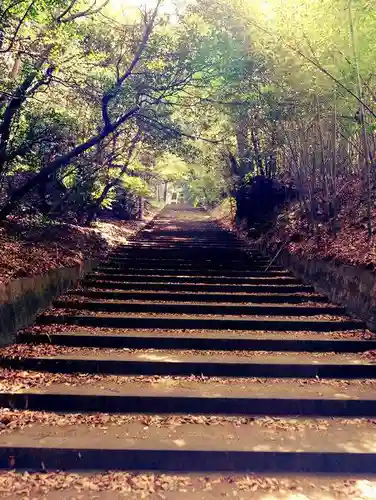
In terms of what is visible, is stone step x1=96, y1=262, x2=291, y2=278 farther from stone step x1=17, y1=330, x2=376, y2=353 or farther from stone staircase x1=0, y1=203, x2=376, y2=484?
stone step x1=17, y1=330, x2=376, y2=353

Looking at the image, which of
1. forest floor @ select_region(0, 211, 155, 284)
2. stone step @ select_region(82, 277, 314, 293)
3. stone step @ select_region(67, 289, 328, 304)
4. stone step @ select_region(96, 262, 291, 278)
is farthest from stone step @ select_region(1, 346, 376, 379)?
stone step @ select_region(96, 262, 291, 278)

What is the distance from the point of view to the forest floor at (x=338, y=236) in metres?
6.29

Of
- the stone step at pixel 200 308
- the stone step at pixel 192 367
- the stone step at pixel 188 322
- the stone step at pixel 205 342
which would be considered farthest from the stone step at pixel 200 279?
the stone step at pixel 192 367

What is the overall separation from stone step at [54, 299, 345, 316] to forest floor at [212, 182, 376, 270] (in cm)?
91

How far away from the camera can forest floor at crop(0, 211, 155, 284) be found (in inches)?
229

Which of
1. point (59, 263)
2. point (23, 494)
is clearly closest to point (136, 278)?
point (59, 263)

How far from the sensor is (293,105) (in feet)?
27.8

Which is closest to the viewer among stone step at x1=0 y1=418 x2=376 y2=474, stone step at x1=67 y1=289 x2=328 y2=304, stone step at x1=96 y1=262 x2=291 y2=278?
stone step at x1=0 y1=418 x2=376 y2=474

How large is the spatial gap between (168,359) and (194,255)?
20.2 ft

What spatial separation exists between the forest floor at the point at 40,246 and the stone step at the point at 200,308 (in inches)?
30.9

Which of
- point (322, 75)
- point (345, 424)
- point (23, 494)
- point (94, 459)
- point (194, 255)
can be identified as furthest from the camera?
point (194, 255)

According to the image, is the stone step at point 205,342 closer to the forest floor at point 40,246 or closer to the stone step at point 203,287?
the forest floor at point 40,246

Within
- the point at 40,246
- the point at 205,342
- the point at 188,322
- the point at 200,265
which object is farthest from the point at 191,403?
the point at 200,265

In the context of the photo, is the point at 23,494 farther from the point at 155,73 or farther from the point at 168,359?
the point at 155,73
